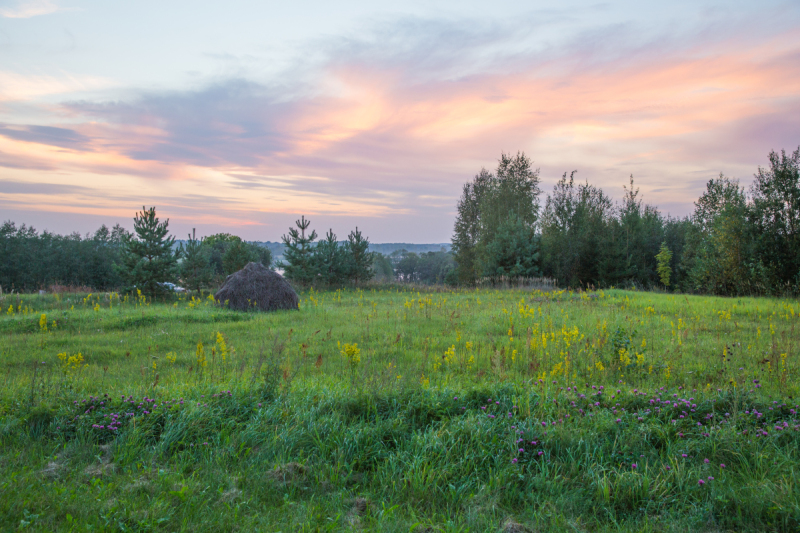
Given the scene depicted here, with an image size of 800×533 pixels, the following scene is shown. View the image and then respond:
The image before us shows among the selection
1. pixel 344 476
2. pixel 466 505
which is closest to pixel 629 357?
pixel 466 505

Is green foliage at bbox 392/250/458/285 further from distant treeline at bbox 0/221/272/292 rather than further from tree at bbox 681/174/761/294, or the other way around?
tree at bbox 681/174/761/294

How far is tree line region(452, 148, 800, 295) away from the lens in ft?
63.4

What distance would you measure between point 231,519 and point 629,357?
16.9 ft

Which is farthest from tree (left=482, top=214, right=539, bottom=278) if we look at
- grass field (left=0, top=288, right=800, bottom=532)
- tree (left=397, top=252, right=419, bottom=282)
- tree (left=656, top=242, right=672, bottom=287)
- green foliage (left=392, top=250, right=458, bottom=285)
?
tree (left=397, top=252, right=419, bottom=282)

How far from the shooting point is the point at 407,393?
4.35m

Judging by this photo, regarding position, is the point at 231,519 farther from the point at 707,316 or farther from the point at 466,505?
the point at 707,316

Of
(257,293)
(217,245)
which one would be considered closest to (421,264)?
(217,245)

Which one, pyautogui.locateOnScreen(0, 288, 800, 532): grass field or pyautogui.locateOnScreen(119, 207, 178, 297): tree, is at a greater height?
pyautogui.locateOnScreen(119, 207, 178, 297): tree

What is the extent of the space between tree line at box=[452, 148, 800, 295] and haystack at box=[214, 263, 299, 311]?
16.8 metres

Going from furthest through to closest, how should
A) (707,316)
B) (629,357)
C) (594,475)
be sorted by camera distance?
1. (707,316)
2. (629,357)
3. (594,475)

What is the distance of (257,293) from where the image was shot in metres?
13.5

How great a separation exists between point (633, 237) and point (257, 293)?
110 feet

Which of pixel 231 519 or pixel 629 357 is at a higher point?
pixel 629 357

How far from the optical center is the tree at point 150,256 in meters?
17.4
